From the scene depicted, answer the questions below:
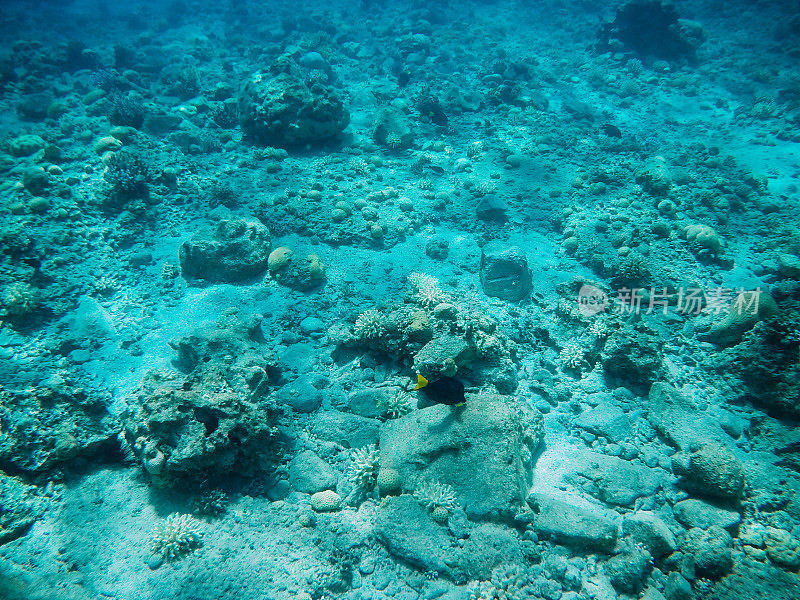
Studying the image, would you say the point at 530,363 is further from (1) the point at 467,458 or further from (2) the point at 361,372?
(2) the point at 361,372

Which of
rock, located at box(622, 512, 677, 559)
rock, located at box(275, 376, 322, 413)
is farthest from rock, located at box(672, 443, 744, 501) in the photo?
rock, located at box(275, 376, 322, 413)

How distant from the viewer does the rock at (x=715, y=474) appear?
4.60 metres

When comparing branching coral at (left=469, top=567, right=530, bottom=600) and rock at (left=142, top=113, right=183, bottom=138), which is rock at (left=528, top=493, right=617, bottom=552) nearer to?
branching coral at (left=469, top=567, right=530, bottom=600)

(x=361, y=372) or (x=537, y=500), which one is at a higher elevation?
(x=361, y=372)

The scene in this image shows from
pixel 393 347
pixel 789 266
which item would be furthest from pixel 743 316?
pixel 393 347

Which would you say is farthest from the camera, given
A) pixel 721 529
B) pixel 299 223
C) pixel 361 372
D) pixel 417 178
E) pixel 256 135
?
pixel 256 135

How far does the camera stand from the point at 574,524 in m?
4.39

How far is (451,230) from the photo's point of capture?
9445 millimetres

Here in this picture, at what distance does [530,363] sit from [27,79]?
23640 mm

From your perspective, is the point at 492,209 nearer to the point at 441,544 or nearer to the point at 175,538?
the point at 441,544

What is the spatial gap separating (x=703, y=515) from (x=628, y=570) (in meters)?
1.36

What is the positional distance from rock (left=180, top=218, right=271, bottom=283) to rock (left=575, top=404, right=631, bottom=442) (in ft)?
23.1

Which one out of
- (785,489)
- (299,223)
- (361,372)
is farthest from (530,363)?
(299,223)

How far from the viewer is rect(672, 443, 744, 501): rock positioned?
4598 millimetres
